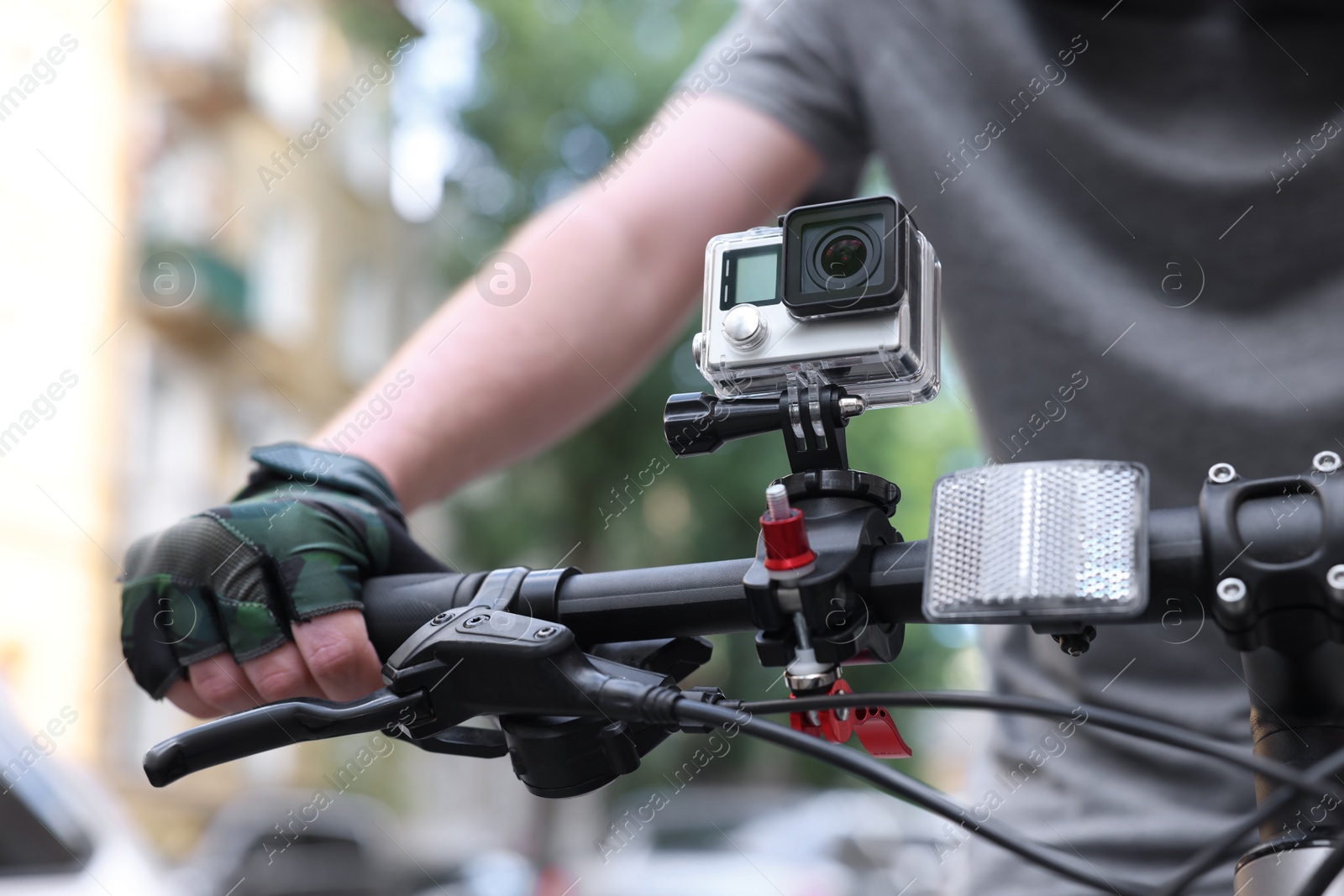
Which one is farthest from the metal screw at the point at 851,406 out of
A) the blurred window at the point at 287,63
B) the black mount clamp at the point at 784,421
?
the blurred window at the point at 287,63

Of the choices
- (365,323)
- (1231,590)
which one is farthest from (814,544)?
(365,323)

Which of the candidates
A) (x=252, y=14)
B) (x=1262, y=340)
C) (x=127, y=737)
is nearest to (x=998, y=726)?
(x=1262, y=340)

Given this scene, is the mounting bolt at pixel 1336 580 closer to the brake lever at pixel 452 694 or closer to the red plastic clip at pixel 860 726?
the red plastic clip at pixel 860 726

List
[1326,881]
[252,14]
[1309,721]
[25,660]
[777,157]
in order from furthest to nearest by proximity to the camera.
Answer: [252,14]
[25,660]
[777,157]
[1309,721]
[1326,881]

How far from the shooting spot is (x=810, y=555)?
913 mm

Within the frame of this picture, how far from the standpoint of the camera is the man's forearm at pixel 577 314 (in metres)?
1.59

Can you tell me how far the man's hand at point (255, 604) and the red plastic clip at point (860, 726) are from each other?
43 cm

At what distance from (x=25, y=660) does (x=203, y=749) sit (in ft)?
41.4

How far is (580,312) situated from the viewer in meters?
1.75

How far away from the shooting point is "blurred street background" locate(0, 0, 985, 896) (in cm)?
1162

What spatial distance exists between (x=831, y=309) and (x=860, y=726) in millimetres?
329

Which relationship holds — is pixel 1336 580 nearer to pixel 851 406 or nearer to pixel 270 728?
pixel 851 406

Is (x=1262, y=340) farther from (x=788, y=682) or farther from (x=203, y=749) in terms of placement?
(x=203, y=749)

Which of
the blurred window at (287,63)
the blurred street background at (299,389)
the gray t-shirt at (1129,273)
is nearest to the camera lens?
the gray t-shirt at (1129,273)
